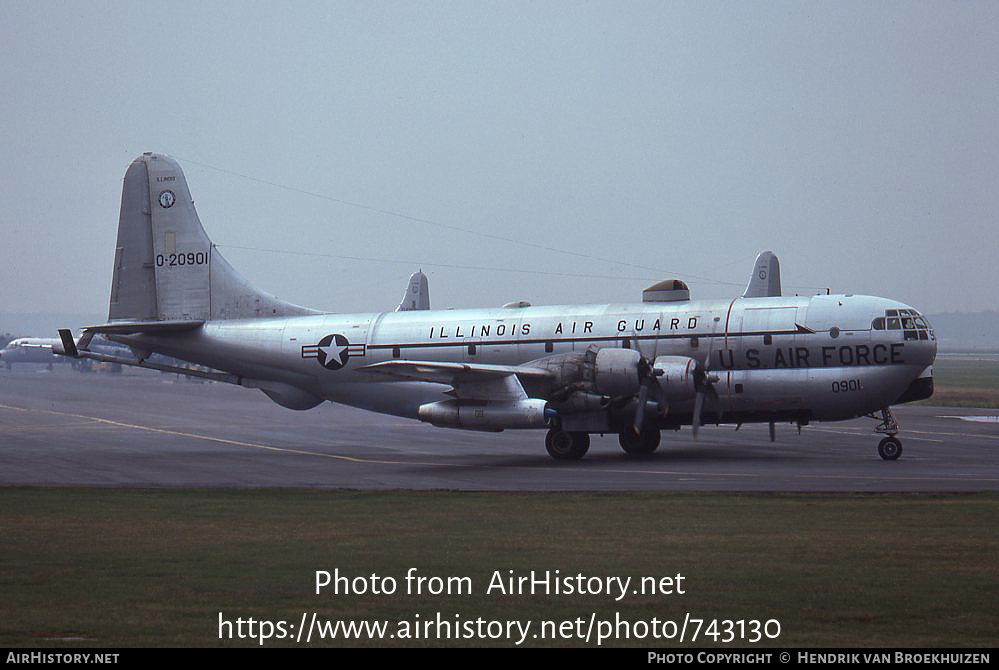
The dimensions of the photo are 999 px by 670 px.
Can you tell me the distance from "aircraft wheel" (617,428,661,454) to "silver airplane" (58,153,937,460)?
6cm

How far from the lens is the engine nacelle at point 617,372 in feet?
111

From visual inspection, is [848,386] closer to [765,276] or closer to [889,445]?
[889,445]

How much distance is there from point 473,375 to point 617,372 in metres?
4.15

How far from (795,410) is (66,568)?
2444cm

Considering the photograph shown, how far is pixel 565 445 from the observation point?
3569 cm

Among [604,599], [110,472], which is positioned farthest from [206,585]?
[110,472]

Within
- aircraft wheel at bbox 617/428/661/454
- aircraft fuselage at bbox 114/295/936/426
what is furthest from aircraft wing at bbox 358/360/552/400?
aircraft wheel at bbox 617/428/661/454

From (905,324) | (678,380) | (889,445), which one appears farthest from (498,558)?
(905,324)

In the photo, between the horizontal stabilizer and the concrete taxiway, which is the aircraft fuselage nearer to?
the horizontal stabilizer

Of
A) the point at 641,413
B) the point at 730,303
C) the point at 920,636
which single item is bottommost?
the point at 920,636

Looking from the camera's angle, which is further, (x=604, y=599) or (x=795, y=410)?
(x=795, y=410)

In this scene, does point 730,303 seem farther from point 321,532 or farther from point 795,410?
point 321,532

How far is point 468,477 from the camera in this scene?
29.9 meters

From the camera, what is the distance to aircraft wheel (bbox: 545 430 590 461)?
35656 millimetres
